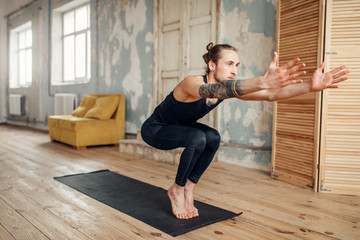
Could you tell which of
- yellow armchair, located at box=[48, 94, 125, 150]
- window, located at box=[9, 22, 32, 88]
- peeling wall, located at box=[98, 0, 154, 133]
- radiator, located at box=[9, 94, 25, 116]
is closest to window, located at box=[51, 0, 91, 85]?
peeling wall, located at box=[98, 0, 154, 133]

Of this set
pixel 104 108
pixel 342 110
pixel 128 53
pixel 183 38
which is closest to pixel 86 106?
pixel 104 108

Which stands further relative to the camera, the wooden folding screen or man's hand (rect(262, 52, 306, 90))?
the wooden folding screen

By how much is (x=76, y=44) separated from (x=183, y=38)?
3879 mm

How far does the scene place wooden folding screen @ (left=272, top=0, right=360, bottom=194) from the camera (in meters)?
2.75

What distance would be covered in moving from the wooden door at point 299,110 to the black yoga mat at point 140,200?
114 centimetres

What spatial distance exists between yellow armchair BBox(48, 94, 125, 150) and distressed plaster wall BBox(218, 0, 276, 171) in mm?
1962

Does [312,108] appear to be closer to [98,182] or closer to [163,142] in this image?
[163,142]

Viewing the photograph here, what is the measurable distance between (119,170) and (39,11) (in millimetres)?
6414

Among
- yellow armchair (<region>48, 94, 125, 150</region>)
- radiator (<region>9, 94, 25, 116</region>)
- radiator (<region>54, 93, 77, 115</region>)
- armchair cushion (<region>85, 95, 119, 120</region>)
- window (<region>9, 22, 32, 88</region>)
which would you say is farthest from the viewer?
window (<region>9, 22, 32, 88</region>)

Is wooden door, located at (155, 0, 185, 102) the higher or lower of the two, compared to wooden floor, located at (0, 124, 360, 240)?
higher

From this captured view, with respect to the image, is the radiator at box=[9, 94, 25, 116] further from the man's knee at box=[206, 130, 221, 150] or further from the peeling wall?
the man's knee at box=[206, 130, 221, 150]

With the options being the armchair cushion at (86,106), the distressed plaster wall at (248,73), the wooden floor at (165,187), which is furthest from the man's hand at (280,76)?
the armchair cushion at (86,106)

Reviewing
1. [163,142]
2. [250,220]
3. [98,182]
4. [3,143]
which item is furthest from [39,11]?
[250,220]

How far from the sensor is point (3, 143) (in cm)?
555
